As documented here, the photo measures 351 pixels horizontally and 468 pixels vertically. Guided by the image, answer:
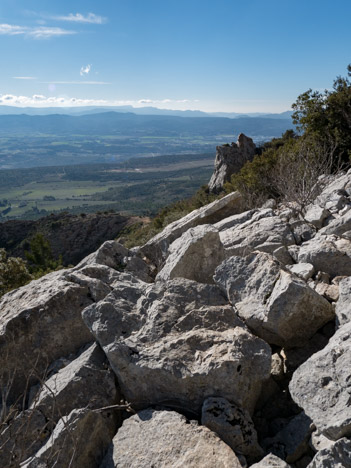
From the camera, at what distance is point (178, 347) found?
617 cm

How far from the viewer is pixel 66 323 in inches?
301

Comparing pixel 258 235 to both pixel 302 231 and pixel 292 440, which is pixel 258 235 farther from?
pixel 292 440

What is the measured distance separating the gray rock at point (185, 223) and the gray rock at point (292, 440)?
8.71 meters

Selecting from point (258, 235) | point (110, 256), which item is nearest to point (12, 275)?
point (110, 256)

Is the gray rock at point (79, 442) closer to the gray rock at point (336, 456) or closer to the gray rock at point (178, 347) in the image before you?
the gray rock at point (178, 347)

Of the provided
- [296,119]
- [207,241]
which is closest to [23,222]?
[296,119]

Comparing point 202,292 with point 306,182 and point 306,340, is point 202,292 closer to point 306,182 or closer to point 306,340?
point 306,340

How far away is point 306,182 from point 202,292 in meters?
14.6

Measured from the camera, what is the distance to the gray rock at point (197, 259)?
9695 millimetres

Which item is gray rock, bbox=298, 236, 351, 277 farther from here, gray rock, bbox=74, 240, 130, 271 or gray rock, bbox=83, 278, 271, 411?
gray rock, bbox=74, 240, 130, 271

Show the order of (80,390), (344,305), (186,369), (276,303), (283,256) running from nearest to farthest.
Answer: (186,369)
(80,390)
(344,305)
(276,303)
(283,256)

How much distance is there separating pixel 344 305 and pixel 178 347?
2.98m

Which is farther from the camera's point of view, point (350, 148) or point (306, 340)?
point (350, 148)

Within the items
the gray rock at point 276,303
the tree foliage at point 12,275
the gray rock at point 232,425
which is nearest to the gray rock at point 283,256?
the gray rock at point 276,303
